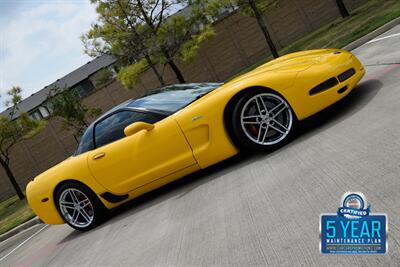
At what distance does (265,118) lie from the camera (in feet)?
16.1

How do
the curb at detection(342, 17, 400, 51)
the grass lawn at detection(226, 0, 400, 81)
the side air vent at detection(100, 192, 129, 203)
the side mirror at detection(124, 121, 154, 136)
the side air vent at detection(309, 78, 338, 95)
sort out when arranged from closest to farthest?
the side air vent at detection(309, 78, 338, 95)
the side mirror at detection(124, 121, 154, 136)
the side air vent at detection(100, 192, 129, 203)
the curb at detection(342, 17, 400, 51)
the grass lawn at detection(226, 0, 400, 81)

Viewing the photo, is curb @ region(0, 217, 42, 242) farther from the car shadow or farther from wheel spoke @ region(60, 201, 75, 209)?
wheel spoke @ region(60, 201, 75, 209)

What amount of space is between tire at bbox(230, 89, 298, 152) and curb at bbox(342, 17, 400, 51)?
7.19 metres

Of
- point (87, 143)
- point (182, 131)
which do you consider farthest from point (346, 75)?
point (87, 143)

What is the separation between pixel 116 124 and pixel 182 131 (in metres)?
1.08

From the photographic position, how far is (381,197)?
9.39 feet

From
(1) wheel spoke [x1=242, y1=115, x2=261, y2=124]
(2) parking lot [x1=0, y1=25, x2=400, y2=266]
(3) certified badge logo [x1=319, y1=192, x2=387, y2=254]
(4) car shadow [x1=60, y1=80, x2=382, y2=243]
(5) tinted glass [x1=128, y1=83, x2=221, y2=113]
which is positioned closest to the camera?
(3) certified badge logo [x1=319, y1=192, x2=387, y2=254]

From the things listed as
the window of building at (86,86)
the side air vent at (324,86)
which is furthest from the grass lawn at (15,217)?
the window of building at (86,86)

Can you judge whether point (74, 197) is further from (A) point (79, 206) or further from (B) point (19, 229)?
(B) point (19, 229)

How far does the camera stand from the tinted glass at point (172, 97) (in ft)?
18.3

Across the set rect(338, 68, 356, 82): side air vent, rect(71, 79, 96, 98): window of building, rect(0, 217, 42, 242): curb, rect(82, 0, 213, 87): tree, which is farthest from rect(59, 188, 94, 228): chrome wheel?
rect(71, 79, 96, 98): window of building

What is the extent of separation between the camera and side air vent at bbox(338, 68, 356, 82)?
494cm

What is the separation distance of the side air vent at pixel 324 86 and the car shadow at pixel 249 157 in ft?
0.98

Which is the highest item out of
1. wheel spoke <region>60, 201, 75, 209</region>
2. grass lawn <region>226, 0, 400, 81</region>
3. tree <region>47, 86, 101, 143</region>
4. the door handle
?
tree <region>47, 86, 101, 143</region>
